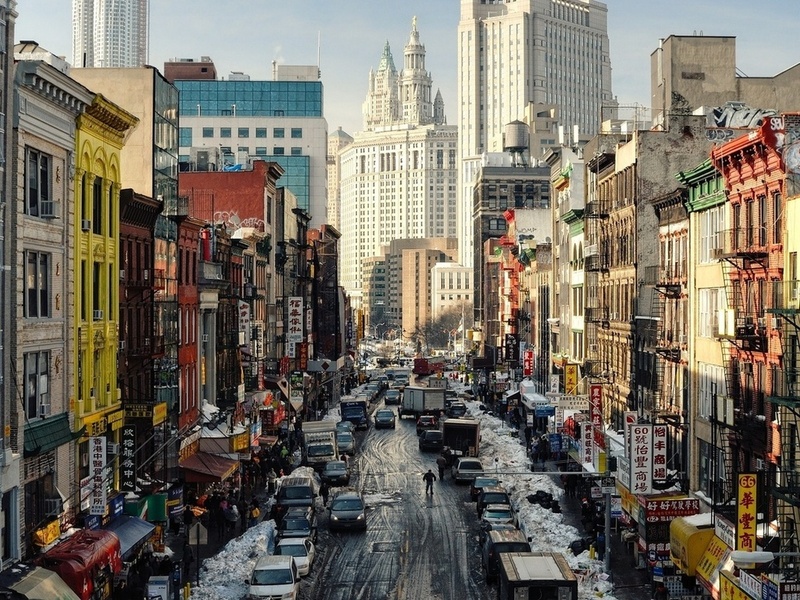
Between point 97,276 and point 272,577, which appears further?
point 97,276

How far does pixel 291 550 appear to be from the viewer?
4262cm

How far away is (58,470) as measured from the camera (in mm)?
38438

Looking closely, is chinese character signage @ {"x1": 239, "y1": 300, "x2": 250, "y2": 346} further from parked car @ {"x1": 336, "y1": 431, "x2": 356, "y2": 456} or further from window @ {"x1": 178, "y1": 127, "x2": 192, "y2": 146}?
window @ {"x1": 178, "y1": 127, "x2": 192, "y2": 146}

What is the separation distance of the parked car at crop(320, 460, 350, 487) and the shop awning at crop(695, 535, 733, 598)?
2965 cm

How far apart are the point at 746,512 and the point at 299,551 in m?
17.3

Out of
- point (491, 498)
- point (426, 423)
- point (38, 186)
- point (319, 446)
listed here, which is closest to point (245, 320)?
point (319, 446)

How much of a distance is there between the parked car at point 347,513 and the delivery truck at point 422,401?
50.6 metres

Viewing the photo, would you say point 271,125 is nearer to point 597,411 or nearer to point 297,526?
point 597,411

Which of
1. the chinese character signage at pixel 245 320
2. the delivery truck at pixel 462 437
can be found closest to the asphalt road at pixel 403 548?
the delivery truck at pixel 462 437

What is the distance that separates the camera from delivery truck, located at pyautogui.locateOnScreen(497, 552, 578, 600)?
1246 inches

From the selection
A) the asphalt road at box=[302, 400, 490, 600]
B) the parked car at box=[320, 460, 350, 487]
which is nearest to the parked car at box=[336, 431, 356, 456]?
the asphalt road at box=[302, 400, 490, 600]

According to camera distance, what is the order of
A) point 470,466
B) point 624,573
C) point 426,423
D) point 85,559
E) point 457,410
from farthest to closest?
point 457,410
point 426,423
point 470,466
point 624,573
point 85,559

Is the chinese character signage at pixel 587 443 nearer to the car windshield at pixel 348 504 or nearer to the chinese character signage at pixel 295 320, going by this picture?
the car windshield at pixel 348 504

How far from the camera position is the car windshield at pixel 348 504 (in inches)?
2064
